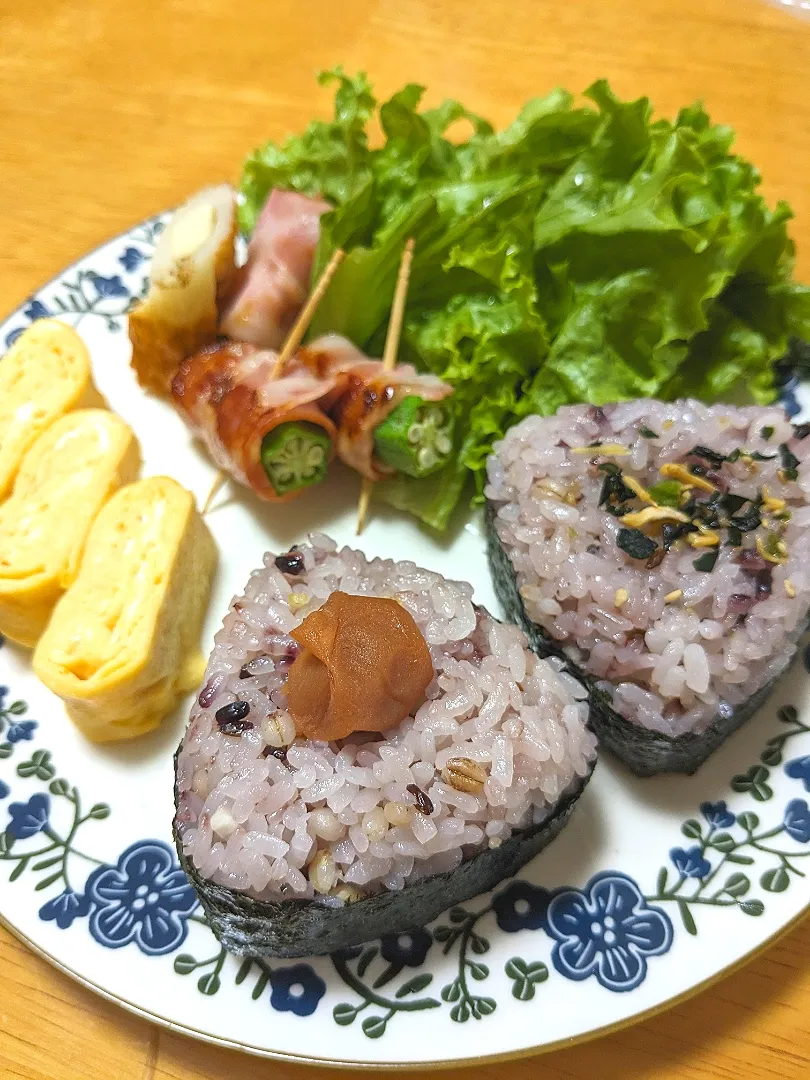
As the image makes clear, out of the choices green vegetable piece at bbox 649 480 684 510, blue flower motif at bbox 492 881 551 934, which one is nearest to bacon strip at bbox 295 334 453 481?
green vegetable piece at bbox 649 480 684 510

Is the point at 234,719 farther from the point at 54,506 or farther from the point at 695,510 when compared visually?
the point at 695,510

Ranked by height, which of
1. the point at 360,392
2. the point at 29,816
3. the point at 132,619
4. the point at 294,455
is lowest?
the point at 29,816

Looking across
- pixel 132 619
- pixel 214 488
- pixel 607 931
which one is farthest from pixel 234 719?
pixel 214 488

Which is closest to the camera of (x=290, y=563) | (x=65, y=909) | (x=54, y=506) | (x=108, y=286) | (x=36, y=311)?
(x=65, y=909)

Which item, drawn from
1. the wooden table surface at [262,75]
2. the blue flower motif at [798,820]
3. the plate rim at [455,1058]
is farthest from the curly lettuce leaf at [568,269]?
the plate rim at [455,1058]

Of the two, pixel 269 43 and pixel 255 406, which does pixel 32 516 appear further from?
pixel 269 43

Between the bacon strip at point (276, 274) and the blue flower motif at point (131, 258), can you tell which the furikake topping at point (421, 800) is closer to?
the bacon strip at point (276, 274)

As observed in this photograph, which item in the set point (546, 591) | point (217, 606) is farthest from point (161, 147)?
point (546, 591)
